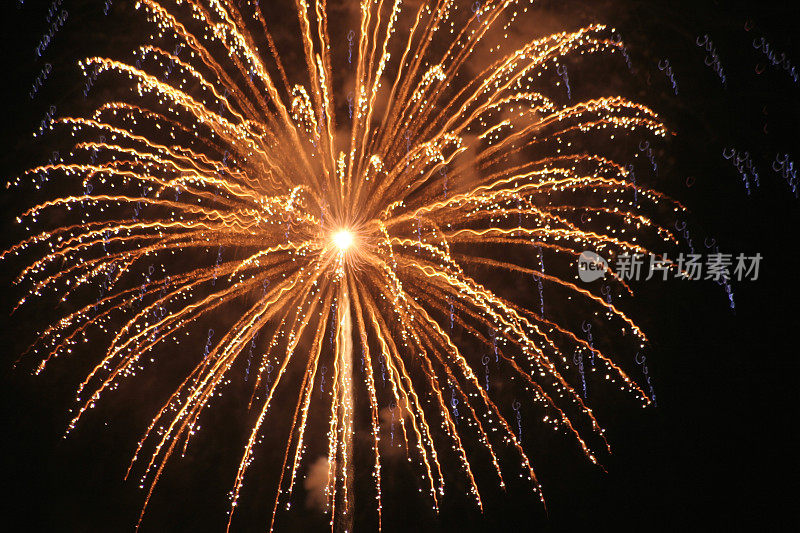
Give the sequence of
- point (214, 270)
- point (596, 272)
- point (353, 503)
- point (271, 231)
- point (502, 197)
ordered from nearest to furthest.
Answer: point (502, 197) < point (271, 231) < point (214, 270) < point (596, 272) < point (353, 503)

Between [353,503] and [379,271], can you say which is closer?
[379,271]

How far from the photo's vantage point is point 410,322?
7.45 meters

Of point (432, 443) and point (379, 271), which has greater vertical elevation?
point (379, 271)

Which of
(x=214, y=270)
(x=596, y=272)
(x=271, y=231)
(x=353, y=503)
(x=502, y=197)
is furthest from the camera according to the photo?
(x=353, y=503)

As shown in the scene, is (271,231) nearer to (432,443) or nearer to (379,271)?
(379,271)

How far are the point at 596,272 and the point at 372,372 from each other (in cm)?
501

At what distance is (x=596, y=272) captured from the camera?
9141mm

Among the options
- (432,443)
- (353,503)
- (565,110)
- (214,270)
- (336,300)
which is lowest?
(353,503)

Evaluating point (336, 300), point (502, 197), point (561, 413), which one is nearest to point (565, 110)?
Answer: point (502, 197)

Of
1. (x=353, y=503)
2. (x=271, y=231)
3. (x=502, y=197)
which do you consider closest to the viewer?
(x=502, y=197)

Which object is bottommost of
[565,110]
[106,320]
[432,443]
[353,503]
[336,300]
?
[353,503]

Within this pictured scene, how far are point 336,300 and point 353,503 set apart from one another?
6.06 metres

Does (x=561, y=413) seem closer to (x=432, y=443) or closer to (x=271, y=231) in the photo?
(x=432, y=443)

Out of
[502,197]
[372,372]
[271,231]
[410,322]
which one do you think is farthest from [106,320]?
[502,197]
